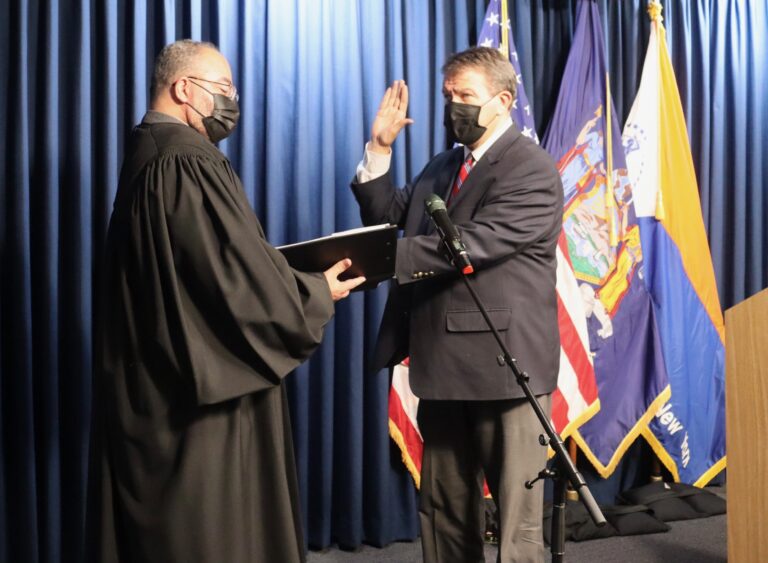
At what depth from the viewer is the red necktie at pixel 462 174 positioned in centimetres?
252

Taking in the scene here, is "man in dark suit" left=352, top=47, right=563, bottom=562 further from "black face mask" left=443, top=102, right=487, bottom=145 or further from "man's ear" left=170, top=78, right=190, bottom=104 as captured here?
"man's ear" left=170, top=78, right=190, bottom=104

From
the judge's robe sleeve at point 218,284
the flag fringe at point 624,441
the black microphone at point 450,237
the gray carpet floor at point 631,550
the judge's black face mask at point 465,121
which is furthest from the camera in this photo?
the flag fringe at point 624,441

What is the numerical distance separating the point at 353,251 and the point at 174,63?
0.64 meters

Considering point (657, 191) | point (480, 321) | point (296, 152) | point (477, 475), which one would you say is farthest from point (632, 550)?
point (296, 152)

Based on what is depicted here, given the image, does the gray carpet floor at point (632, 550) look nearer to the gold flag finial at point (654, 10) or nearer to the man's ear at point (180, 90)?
the man's ear at point (180, 90)

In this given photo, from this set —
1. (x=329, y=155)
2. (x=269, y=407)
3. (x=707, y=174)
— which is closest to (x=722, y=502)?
(x=707, y=174)

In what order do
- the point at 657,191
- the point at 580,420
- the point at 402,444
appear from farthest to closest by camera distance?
the point at 657,191, the point at 580,420, the point at 402,444

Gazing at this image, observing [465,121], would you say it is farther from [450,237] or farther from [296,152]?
[296,152]

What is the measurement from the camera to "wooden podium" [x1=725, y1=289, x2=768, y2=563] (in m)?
1.88

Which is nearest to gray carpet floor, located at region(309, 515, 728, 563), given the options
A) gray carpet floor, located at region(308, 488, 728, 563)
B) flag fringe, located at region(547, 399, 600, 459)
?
gray carpet floor, located at region(308, 488, 728, 563)

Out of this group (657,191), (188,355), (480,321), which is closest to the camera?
(188,355)

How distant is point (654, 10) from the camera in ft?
12.7

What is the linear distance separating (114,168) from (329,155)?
2.69 feet

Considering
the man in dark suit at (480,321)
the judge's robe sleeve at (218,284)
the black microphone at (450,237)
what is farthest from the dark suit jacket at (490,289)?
the judge's robe sleeve at (218,284)
